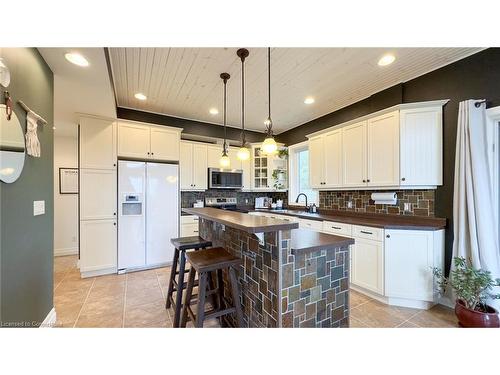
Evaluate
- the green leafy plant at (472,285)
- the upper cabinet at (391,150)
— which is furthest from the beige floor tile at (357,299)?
the upper cabinet at (391,150)

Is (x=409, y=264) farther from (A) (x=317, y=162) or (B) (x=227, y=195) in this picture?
(B) (x=227, y=195)

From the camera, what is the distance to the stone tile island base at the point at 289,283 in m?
1.41

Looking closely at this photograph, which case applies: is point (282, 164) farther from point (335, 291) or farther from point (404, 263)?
point (335, 291)

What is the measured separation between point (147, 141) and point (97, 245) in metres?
1.79

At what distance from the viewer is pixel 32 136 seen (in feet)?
5.24

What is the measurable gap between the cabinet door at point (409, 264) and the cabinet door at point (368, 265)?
0.20 ft

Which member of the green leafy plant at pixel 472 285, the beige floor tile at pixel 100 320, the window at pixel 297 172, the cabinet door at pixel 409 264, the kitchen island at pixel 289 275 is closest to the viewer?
the kitchen island at pixel 289 275

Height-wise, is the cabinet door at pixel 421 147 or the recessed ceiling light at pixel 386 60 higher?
the recessed ceiling light at pixel 386 60

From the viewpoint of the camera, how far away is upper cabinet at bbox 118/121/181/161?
3361 mm

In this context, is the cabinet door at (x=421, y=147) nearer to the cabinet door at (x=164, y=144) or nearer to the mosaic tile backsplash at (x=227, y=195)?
the mosaic tile backsplash at (x=227, y=195)

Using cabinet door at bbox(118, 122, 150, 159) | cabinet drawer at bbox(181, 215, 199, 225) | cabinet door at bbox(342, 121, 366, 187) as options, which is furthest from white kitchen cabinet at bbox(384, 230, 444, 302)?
cabinet door at bbox(118, 122, 150, 159)
